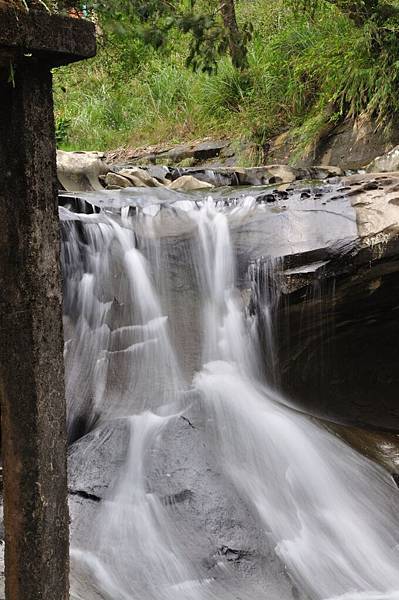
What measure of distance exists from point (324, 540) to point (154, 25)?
2.55 m

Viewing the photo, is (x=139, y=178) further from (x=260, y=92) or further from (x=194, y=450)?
(x=194, y=450)

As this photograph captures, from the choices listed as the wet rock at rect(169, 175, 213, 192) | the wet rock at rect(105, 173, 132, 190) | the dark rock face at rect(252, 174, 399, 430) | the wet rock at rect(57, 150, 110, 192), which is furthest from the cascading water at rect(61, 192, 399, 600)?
the wet rock at rect(57, 150, 110, 192)

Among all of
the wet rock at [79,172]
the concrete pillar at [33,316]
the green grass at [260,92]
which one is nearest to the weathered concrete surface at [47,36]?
the concrete pillar at [33,316]

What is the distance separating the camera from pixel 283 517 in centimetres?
378

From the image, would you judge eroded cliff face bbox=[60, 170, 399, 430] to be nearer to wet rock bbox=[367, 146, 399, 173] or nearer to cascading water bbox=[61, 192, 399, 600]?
cascading water bbox=[61, 192, 399, 600]

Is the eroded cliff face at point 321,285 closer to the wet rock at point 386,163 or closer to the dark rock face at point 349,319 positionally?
the dark rock face at point 349,319

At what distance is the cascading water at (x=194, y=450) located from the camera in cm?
336

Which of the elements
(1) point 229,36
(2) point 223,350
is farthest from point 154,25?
(2) point 223,350

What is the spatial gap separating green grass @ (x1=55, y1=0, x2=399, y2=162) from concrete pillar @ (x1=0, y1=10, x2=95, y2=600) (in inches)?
175

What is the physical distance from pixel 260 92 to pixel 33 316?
974cm

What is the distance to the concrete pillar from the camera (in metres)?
1.81

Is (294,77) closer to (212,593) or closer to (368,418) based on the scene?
(368,418)

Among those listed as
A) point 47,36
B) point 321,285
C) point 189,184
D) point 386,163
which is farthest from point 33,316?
point 386,163

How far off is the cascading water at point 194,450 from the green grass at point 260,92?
199 centimetres
